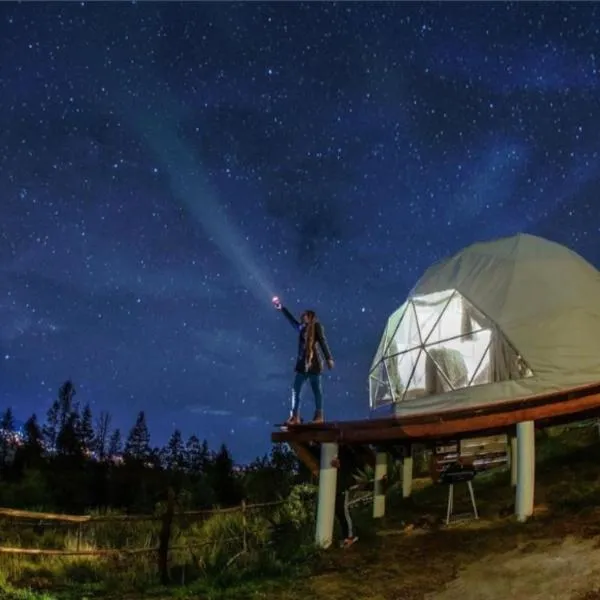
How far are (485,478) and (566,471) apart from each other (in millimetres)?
1755

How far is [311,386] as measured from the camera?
1162cm

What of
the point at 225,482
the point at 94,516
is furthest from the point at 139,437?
the point at 94,516

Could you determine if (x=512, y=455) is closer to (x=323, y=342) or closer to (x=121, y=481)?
(x=323, y=342)

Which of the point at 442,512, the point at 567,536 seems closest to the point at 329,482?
the point at 442,512

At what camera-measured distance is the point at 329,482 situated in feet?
35.4

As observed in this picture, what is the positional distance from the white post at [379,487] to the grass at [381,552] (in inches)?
8.4

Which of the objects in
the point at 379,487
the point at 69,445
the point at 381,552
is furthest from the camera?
the point at 69,445

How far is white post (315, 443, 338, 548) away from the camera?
416 inches

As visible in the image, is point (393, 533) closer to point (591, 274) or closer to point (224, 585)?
point (224, 585)

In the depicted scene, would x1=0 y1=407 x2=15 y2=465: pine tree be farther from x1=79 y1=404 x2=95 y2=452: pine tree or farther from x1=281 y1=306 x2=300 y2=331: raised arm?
x1=281 y1=306 x2=300 y2=331: raised arm

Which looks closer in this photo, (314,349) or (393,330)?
(314,349)

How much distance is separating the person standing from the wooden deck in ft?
1.40

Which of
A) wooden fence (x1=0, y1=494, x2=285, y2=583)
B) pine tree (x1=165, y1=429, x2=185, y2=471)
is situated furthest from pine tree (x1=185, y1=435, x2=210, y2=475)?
wooden fence (x1=0, y1=494, x2=285, y2=583)

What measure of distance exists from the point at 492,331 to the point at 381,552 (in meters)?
4.32
